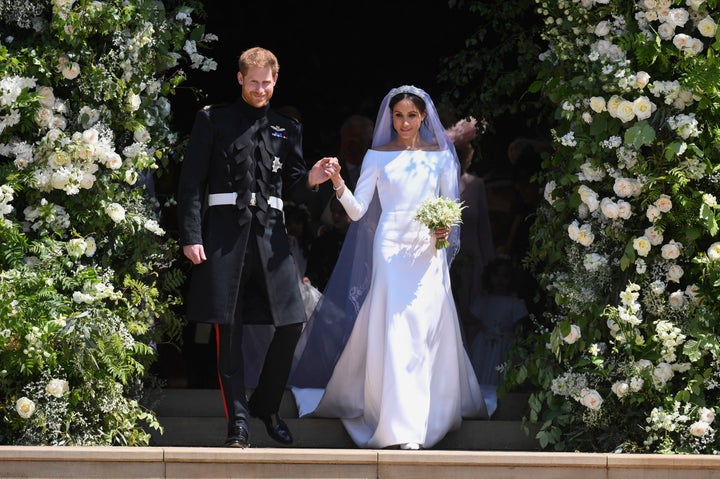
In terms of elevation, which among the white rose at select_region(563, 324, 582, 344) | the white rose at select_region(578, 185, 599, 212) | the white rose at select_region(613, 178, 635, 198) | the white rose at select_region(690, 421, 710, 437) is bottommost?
the white rose at select_region(690, 421, 710, 437)

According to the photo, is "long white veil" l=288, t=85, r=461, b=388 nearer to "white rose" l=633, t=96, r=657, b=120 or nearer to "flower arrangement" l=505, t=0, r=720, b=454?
"flower arrangement" l=505, t=0, r=720, b=454

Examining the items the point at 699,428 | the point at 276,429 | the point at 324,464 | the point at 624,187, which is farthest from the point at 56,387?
the point at 699,428

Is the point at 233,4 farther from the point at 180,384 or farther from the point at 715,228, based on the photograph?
the point at 715,228

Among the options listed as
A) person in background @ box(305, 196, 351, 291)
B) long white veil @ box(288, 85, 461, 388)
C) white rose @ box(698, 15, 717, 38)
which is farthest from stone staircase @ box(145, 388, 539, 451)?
white rose @ box(698, 15, 717, 38)

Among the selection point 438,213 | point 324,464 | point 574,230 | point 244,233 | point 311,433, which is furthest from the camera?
point 311,433

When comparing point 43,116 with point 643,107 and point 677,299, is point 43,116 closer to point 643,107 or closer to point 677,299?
point 643,107

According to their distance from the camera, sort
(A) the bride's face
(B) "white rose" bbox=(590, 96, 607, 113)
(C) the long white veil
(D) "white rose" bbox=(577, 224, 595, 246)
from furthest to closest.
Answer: (C) the long white veil, (A) the bride's face, (D) "white rose" bbox=(577, 224, 595, 246), (B) "white rose" bbox=(590, 96, 607, 113)

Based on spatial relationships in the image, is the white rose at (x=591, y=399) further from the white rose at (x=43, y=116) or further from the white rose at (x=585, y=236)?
the white rose at (x=43, y=116)

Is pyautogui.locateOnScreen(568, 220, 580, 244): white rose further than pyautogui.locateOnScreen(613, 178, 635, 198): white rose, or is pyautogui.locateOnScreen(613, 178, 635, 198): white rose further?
pyautogui.locateOnScreen(568, 220, 580, 244): white rose

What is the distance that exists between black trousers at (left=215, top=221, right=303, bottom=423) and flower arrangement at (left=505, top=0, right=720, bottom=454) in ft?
4.39

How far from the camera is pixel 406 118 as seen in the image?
7.47 metres

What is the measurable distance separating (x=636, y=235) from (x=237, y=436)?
2.36 m

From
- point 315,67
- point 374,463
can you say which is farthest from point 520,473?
point 315,67

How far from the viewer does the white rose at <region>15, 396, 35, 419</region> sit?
6.54m
